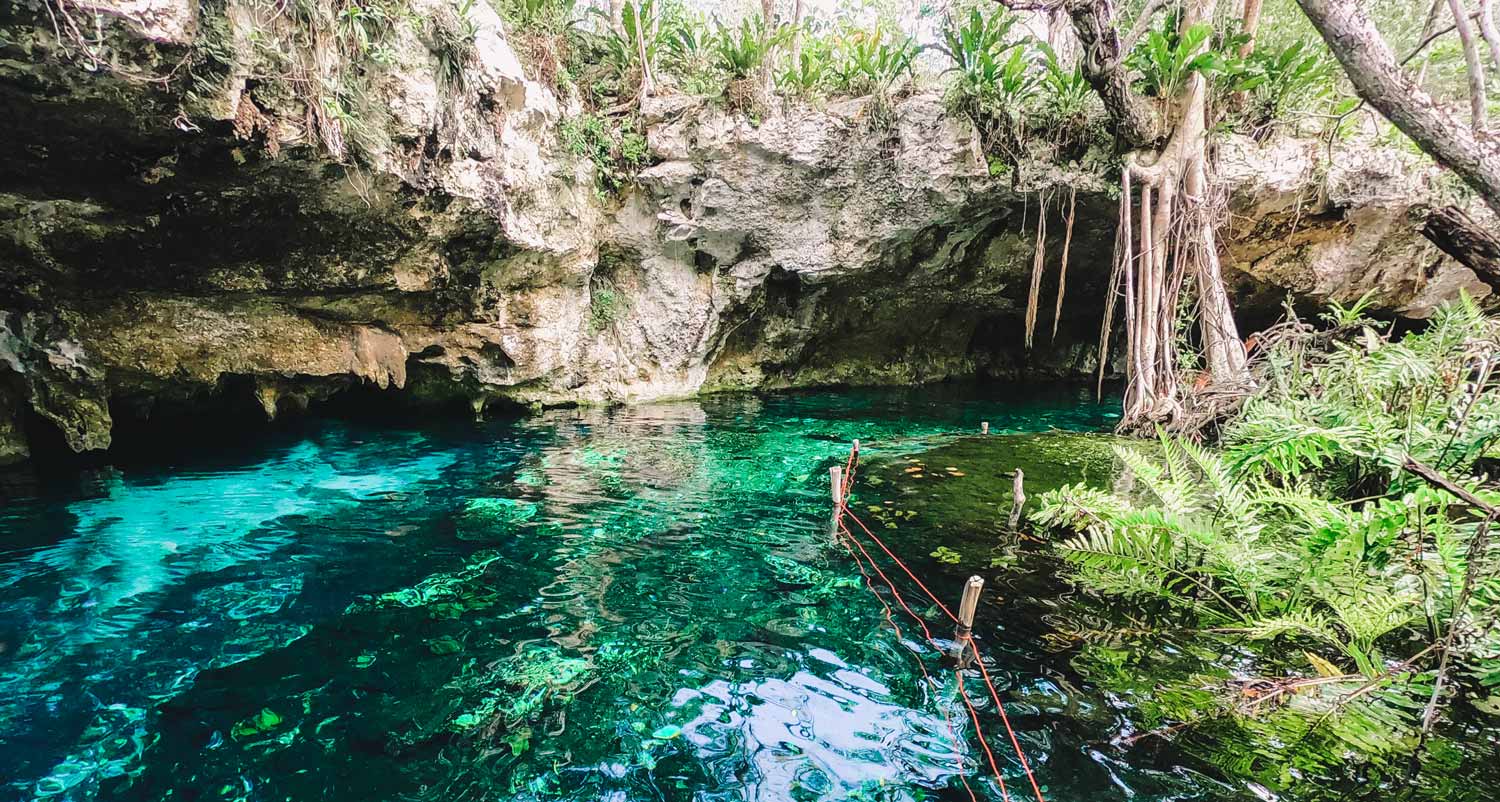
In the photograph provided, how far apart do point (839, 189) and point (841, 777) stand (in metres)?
8.59

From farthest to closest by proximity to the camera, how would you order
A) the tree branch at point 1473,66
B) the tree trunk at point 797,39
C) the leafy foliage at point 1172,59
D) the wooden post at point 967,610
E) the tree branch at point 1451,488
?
the tree trunk at point 797,39 → the leafy foliage at point 1172,59 → the tree branch at point 1473,66 → the wooden post at point 967,610 → the tree branch at point 1451,488

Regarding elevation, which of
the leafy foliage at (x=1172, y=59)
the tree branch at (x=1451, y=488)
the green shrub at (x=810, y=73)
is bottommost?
the tree branch at (x=1451, y=488)

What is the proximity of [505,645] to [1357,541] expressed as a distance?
12.3 ft

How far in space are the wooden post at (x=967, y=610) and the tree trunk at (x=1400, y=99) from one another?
2489mm

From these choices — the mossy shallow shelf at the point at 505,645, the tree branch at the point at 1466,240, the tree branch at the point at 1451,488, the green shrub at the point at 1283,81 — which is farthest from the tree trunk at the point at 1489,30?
the green shrub at the point at 1283,81

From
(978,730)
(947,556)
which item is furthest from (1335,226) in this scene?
(978,730)

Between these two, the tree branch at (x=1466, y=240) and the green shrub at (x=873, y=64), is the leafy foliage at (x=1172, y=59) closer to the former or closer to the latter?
the green shrub at (x=873, y=64)

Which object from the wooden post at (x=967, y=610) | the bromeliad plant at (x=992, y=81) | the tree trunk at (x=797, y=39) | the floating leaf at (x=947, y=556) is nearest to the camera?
the wooden post at (x=967, y=610)

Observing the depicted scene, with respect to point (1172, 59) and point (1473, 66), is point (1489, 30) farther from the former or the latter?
point (1172, 59)

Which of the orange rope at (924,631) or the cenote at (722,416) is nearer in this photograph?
the orange rope at (924,631)

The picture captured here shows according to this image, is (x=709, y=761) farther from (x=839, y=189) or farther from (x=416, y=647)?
(x=839, y=189)

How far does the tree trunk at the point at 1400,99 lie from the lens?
8.23 feet

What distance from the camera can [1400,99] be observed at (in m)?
2.70

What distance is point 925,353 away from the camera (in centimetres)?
1490
